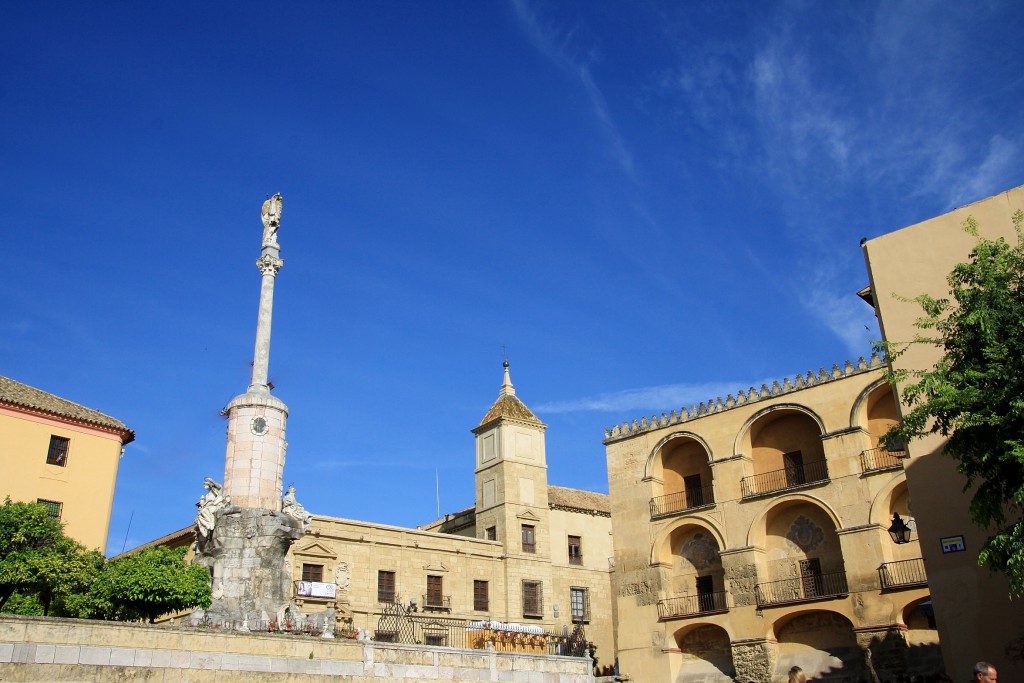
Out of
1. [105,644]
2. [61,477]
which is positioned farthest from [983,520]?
[61,477]

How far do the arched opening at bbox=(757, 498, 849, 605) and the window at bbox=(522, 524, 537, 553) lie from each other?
12199mm

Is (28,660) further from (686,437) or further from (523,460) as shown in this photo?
(523,460)

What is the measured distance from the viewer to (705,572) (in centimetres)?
3400

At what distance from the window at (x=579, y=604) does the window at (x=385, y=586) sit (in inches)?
388

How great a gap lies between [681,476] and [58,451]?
24.0 metres

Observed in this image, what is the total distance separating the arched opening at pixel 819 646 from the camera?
2945cm

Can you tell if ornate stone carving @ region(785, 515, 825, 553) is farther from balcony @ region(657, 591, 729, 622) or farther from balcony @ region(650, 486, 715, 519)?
balcony @ region(650, 486, 715, 519)

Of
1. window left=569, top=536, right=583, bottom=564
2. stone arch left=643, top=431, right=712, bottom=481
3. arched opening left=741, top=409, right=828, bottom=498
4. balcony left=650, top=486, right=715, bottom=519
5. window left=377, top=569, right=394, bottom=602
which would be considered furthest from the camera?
window left=569, top=536, right=583, bottom=564

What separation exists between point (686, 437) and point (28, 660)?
25610 millimetres

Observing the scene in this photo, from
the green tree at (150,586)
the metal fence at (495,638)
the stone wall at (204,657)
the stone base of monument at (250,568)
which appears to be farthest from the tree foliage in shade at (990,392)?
the green tree at (150,586)

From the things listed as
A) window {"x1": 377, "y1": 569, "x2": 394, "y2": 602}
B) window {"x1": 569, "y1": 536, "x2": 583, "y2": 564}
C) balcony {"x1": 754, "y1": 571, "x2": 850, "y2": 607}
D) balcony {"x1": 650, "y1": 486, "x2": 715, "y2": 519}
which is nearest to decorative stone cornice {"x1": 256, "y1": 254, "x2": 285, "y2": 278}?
window {"x1": 377, "y1": 569, "x2": 394, "y2": 602}

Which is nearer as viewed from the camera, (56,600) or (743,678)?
(56,600)

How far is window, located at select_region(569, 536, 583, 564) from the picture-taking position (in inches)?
1711

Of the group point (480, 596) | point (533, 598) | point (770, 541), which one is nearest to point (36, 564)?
point (480, 596)
